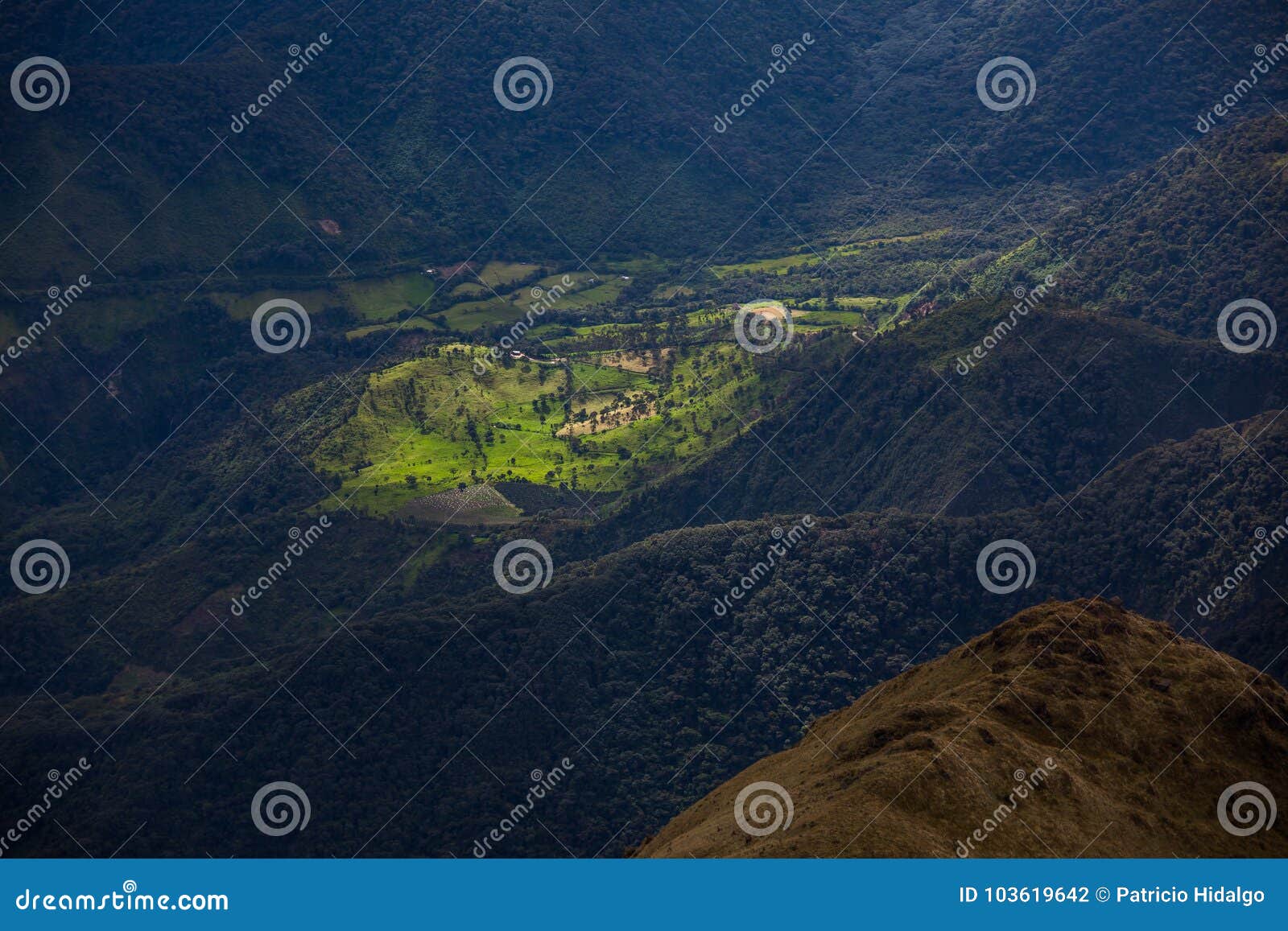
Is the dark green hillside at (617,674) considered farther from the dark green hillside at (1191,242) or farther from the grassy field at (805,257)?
the grassy field at (805,257)

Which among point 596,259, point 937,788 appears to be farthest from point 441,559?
point 596,259

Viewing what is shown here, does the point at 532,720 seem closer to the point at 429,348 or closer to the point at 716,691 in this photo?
the point at 716,691

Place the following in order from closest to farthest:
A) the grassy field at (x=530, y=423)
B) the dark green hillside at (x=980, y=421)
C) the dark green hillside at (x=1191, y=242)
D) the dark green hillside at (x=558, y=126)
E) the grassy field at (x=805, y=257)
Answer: the dark green hillside at (x=980, y=421)
the grassy field at (x=530, y=423)
the dark green hillside at (x=1191, y=242)
the dark green hillside at (x=558, y=126)
the grassy field at (x=805, y=257)

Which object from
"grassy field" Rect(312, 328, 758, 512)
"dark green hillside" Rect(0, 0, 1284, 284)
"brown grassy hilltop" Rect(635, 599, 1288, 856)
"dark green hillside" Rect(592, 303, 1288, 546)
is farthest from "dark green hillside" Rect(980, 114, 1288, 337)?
"brown grassy hilltop" Rect(635, 599, 1288, 856)

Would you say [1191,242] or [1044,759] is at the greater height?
[1191,242]

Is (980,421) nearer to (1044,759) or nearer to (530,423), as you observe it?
(530,423)

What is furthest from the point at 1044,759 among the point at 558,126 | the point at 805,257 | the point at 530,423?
the point at 558,126

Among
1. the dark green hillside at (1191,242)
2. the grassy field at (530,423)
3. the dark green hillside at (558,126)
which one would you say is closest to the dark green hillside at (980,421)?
the grassy field at (530,423)

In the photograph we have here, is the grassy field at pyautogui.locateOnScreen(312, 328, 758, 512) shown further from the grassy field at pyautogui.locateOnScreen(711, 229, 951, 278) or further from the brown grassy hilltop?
Answer: the brown grassy hilltop
